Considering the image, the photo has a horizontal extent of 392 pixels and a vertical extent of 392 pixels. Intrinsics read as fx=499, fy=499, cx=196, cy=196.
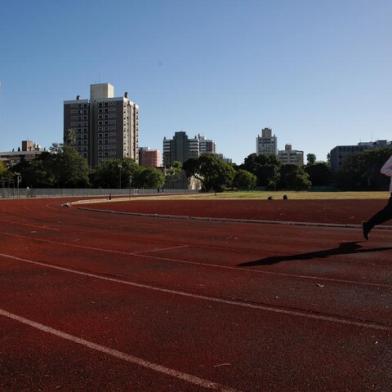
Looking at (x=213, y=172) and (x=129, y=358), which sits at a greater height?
(x=213, y=172)

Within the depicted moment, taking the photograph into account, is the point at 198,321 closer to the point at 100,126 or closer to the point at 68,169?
the point at 68,169

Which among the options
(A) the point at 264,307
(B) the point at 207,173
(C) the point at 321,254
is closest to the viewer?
(A) the point at 264,307

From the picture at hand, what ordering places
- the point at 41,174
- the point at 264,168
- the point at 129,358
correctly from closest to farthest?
the point at 129,358 < the point at 41,174 < the point at 264,168

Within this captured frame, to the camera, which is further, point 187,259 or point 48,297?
point 187,259

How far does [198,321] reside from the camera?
227 inches

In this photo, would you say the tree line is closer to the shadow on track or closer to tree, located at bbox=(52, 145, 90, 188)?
tree, located at bbox=(52, 145, 90, 188)

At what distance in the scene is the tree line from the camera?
123 meters

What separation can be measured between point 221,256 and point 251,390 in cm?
713

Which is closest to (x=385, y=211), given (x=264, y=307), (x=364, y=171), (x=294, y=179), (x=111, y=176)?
(x=264, y=307)

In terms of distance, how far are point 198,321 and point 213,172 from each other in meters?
150

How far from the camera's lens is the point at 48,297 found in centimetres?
717

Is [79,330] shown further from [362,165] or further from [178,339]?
[362,165]

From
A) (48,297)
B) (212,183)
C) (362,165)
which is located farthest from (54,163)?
(48,297)

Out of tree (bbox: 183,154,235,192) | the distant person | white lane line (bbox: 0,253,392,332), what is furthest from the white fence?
white lane line (bbox: 0,253,392,332)
